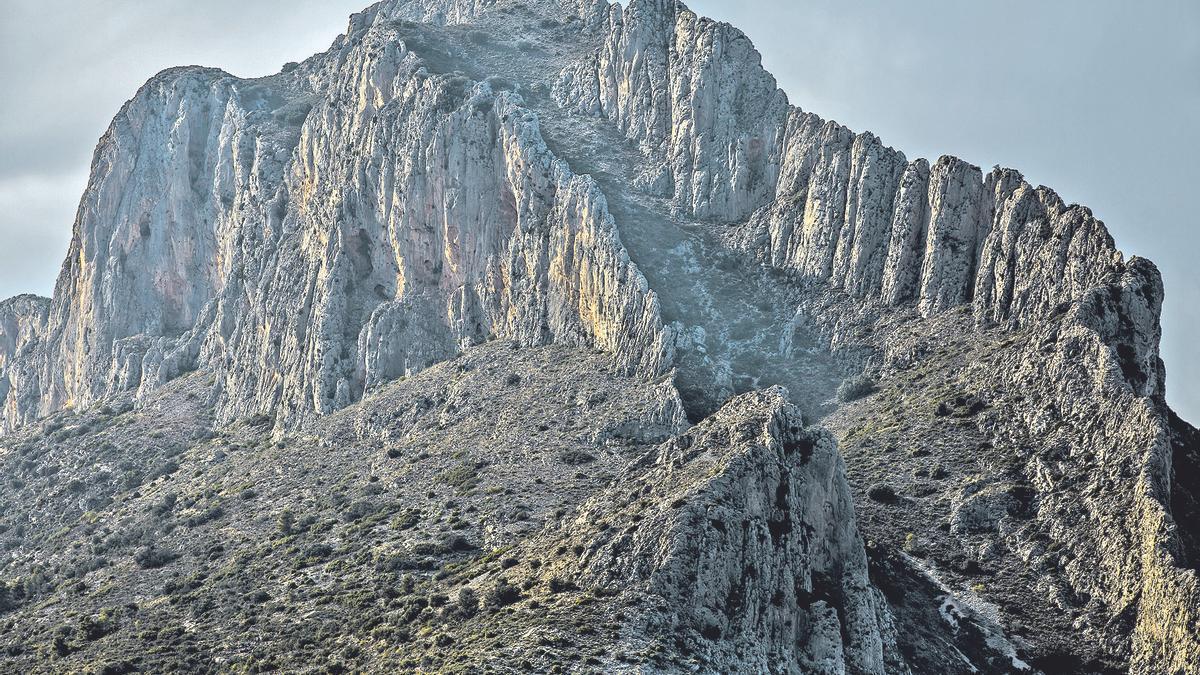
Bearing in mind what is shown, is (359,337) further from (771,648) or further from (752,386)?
(771,648)

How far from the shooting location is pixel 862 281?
404 feet

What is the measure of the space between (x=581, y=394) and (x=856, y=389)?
22.1 meters

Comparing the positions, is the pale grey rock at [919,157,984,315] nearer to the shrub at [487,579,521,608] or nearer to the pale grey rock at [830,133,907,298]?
the pale grey rock at [830,133,907,298]

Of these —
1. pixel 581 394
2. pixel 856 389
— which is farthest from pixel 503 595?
pixel 856 389

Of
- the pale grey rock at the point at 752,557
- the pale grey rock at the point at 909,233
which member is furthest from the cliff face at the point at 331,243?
the pale grey rock at the point at 752,557

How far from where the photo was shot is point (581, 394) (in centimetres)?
11888

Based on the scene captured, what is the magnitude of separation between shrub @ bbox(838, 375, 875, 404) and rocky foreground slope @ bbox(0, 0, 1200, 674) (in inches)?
11.2

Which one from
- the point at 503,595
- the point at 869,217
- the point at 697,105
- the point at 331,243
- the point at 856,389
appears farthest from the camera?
the point at 331,243

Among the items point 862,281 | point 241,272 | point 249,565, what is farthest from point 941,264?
point 241,272

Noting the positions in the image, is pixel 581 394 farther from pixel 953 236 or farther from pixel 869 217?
pixel 953 236

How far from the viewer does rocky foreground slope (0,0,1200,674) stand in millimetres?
79812

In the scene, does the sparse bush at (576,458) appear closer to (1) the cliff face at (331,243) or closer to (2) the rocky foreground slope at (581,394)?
(2) the rocky foreground slope at (581,394)

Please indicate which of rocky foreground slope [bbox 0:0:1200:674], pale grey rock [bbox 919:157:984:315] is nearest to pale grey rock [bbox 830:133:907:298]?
rocky foreground slope [bbox 0:0:1200:674]

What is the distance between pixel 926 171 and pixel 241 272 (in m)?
83.5
